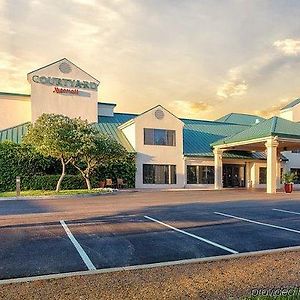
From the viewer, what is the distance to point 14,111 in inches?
1314

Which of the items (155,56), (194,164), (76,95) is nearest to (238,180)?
(194,164)

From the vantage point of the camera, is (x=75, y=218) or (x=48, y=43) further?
(x=48, y=43)

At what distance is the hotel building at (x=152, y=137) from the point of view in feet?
100

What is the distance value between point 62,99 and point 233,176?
58.9 ft

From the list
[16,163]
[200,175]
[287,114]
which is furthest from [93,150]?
[287,114]

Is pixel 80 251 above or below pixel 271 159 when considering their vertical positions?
Answer: below

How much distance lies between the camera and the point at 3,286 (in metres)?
4.96

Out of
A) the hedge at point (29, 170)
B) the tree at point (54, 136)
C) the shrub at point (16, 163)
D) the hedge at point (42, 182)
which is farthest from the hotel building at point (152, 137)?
the tree at point (54, 136)

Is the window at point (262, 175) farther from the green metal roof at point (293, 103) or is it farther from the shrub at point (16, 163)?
the shrub at point (16, 163)

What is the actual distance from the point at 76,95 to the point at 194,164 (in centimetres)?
1261

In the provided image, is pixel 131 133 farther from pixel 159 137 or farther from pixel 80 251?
pixel 80 251

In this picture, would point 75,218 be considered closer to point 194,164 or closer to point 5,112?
point 194,164

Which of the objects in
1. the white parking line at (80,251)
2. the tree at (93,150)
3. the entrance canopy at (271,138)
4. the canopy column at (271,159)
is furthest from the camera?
the entrance canopy at (271,138)

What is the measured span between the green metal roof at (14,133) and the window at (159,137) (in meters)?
10.1
